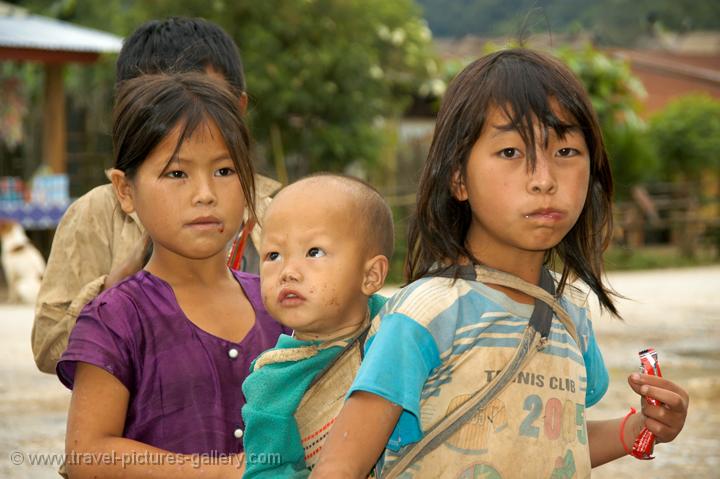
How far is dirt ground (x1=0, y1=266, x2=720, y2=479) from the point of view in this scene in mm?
5387

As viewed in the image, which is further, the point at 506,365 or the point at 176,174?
the point at 176,174

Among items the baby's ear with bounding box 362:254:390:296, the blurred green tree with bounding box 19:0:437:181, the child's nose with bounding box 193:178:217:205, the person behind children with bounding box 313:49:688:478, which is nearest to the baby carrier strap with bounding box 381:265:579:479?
the person behind children with bounding box 313:49:688:478

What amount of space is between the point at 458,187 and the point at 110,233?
106 centimetres

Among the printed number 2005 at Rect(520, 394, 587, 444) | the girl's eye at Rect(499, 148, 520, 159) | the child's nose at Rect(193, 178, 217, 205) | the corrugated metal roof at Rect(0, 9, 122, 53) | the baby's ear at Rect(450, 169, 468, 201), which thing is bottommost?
the corrugated metal roof at Rect(0, 9, 122, 53)

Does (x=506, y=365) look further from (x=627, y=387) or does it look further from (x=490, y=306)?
(x=627, y=387)

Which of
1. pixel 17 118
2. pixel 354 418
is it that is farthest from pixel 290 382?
pixel 17 118

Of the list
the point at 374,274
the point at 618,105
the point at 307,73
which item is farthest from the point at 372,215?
the point at 618,105

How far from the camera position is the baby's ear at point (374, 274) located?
1.90 metres

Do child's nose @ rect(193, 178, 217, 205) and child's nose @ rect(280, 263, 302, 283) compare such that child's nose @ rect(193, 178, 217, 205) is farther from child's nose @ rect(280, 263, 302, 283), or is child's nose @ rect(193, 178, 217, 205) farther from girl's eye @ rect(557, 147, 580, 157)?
girl's eye @ rect(557, 147, 580, 157)

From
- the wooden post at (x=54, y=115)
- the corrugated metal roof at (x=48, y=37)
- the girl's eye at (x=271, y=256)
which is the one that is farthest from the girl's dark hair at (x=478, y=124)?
the wooden post at (x=54, y=115)

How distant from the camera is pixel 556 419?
183 cm

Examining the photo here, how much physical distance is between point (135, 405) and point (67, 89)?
743 inches

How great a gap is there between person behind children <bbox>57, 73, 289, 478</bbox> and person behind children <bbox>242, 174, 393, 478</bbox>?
0.53 ft

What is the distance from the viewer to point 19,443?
579 cm
